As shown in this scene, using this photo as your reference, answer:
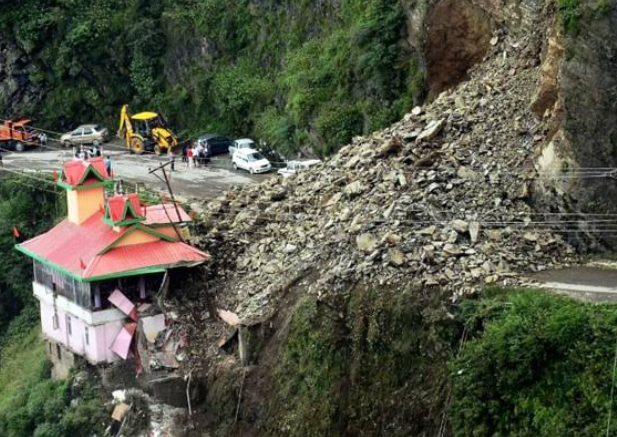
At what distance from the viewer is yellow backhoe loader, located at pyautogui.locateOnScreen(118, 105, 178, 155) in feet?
174

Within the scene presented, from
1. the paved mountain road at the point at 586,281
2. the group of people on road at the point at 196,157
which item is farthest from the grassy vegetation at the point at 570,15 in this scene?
the group of people on road at the point at 196,157

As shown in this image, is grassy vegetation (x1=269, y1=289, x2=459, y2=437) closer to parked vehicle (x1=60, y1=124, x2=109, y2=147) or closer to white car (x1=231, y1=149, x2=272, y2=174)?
white car (x1=231, y1=149, x2=272, y2=174)

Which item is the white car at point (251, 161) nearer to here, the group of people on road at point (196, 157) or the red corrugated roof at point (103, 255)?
the group of people on road at point (196, 157)

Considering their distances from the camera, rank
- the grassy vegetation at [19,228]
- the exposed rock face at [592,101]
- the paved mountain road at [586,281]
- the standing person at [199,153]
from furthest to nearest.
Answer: the standing person at [199,153]
the grassy vegetation at [19,228]
the exposed rock face at [592,101]
the paved mountain road at [586,281]

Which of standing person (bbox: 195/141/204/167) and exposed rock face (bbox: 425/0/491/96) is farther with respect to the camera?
standing person (bbox: 195/141/204/167)

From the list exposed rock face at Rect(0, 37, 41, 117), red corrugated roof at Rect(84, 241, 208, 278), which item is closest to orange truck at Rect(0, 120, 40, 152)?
exposed rock face at Rect(0, 37, 41, 117)

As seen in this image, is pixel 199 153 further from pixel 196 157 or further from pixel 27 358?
pixel 27 358

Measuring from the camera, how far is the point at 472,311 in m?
29.9

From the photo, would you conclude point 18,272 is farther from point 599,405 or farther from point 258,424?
point 599,405

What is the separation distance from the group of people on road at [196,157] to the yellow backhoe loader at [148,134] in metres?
1.75

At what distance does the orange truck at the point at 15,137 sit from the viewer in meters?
56.0

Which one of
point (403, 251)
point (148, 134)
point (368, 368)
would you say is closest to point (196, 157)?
point (148, 134)

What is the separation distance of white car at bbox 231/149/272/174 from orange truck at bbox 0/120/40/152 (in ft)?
37.0

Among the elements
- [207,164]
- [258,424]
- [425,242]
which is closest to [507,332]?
[425,242]
